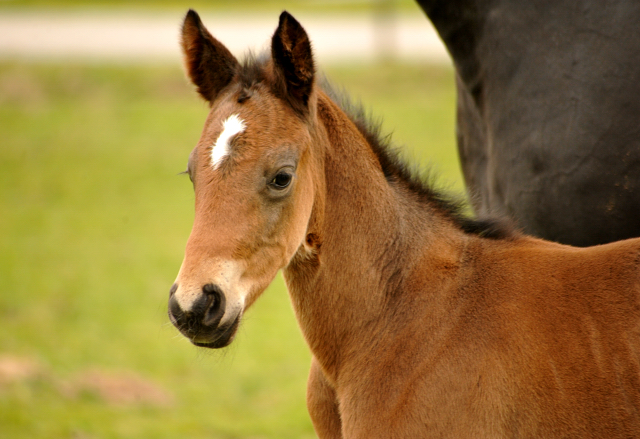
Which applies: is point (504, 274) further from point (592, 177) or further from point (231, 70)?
point (231, 70)

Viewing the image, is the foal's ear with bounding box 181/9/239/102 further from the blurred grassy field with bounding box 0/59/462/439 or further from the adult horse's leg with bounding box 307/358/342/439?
the adult horse's leg with bounding box 307/358/342/439

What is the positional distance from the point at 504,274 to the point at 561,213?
56 centimetres

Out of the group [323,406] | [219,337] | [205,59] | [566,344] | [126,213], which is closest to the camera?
[219,337]

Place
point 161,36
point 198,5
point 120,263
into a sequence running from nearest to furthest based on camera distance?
point 120,263
point 161,36
point 198,5

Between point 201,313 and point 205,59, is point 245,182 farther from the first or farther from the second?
point 205,59

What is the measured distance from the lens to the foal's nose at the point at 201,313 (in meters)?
2.43

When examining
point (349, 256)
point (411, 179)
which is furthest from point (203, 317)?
point (411, 179)

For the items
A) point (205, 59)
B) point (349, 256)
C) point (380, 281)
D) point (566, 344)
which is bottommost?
point (566, 344)

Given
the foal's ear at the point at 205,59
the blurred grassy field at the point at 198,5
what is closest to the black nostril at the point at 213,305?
the foal's ear at the point at 205,59

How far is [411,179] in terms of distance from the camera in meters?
3.21

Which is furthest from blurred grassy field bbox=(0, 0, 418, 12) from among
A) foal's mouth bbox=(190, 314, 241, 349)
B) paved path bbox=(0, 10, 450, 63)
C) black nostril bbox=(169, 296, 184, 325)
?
black nostril bbox=(169, 296, 184, 325)

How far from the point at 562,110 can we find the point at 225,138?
1570mm

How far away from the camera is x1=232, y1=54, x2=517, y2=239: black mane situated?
310 cm

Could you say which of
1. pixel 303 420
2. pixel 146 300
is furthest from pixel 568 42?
pixel 146 300
